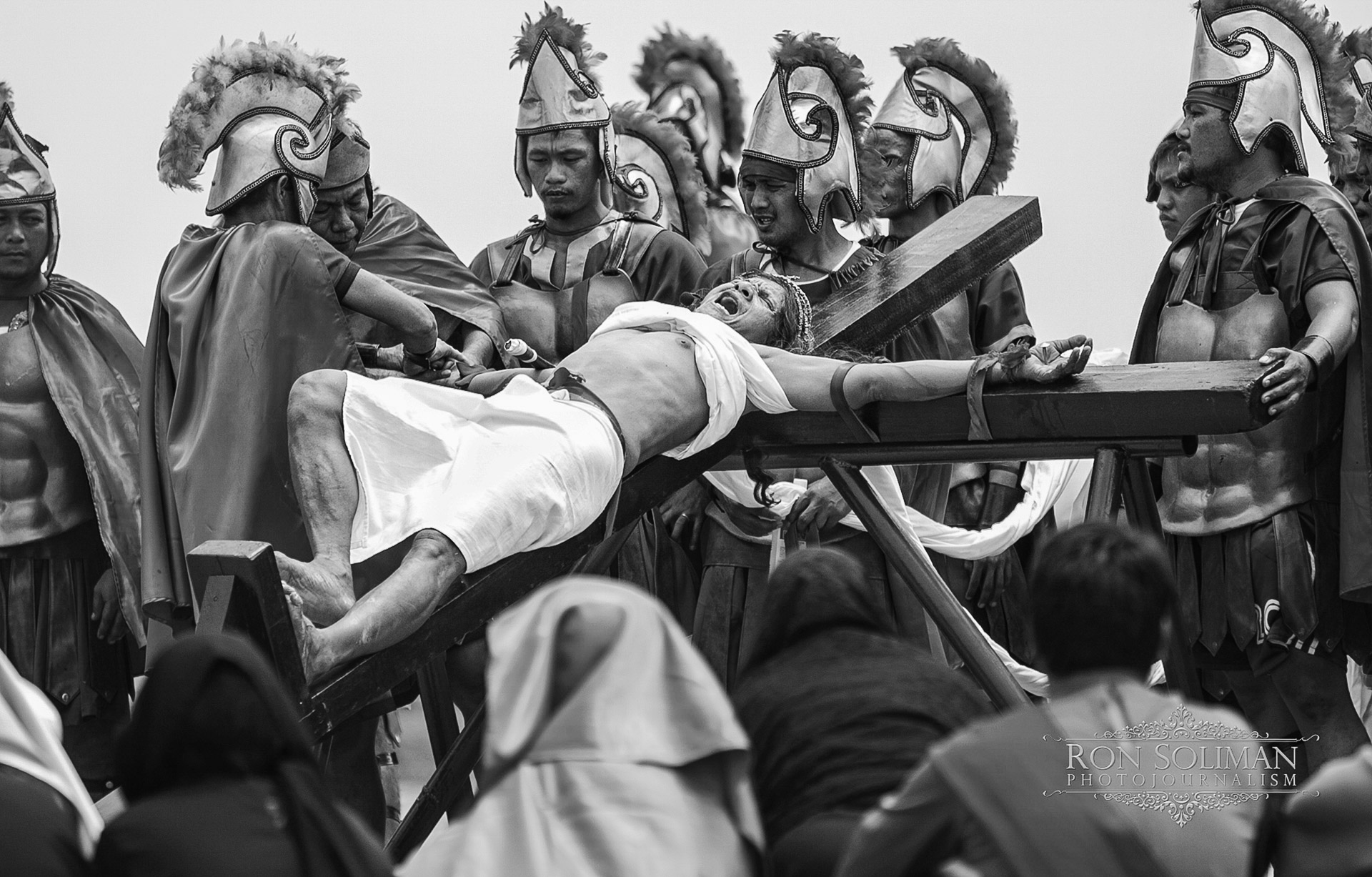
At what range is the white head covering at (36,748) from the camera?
2.29 m

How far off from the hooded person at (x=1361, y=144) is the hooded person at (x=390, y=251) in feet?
7.98

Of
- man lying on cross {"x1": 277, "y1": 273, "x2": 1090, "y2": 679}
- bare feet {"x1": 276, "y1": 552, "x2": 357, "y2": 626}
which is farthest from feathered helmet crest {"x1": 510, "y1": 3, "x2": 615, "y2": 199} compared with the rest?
bare feet {"x1": 276, "y1": 552, "x2": 357, "y2": 626}

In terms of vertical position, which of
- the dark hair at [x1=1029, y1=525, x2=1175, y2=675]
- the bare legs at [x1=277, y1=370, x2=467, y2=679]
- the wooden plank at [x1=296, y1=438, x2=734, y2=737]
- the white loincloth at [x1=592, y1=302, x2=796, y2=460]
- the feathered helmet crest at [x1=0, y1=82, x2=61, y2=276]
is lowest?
the wooden plank at [x1=296, y1=438, x2=734, y2=737]

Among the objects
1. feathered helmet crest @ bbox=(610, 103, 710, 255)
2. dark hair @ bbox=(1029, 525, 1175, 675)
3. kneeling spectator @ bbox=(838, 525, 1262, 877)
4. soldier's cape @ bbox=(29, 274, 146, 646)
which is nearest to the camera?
kneeling spectator @ bbox=(838, 525, 1262, 877)

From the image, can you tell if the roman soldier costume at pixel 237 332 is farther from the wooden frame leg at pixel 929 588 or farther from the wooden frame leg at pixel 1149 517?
the wooden frame leg at pixel 1149 517

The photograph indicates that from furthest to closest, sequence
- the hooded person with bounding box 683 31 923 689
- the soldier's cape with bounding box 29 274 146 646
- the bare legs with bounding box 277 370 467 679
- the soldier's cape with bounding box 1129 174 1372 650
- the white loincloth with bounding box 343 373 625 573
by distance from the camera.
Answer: the soldier's cape with bounding box 29 274 146 646 → the hooded person with bounding box 683 31 923 689 → the soldier's cape with bounding box 1129 174 1372 650 → the white loincloth with bounding box 343 373 625 573 → the bare legs with bounding box 277 370 467 679

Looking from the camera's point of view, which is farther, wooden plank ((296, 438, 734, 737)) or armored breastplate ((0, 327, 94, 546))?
armored breastplate ((0, 327, 94, 546))

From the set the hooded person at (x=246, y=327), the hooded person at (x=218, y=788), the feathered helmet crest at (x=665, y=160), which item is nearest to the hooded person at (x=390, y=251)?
the hooded person at (x=246, y=327)

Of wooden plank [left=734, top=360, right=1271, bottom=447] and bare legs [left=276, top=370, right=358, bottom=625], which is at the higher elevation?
wooden plank [left=734, top=360, right=1271, bottom=447]

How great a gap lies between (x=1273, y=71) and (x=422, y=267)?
235 centimetres

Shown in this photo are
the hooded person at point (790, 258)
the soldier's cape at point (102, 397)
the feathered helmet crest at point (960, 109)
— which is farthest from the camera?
the feathered helmet crest at point (960, 109)

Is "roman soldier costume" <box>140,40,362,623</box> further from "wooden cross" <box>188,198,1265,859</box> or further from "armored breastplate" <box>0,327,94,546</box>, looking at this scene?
"armored breastplate" <box>0,327,94,546</box>

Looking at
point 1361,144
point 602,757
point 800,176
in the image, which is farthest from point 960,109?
point 602,757

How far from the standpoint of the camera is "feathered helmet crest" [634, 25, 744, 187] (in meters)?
7.82
